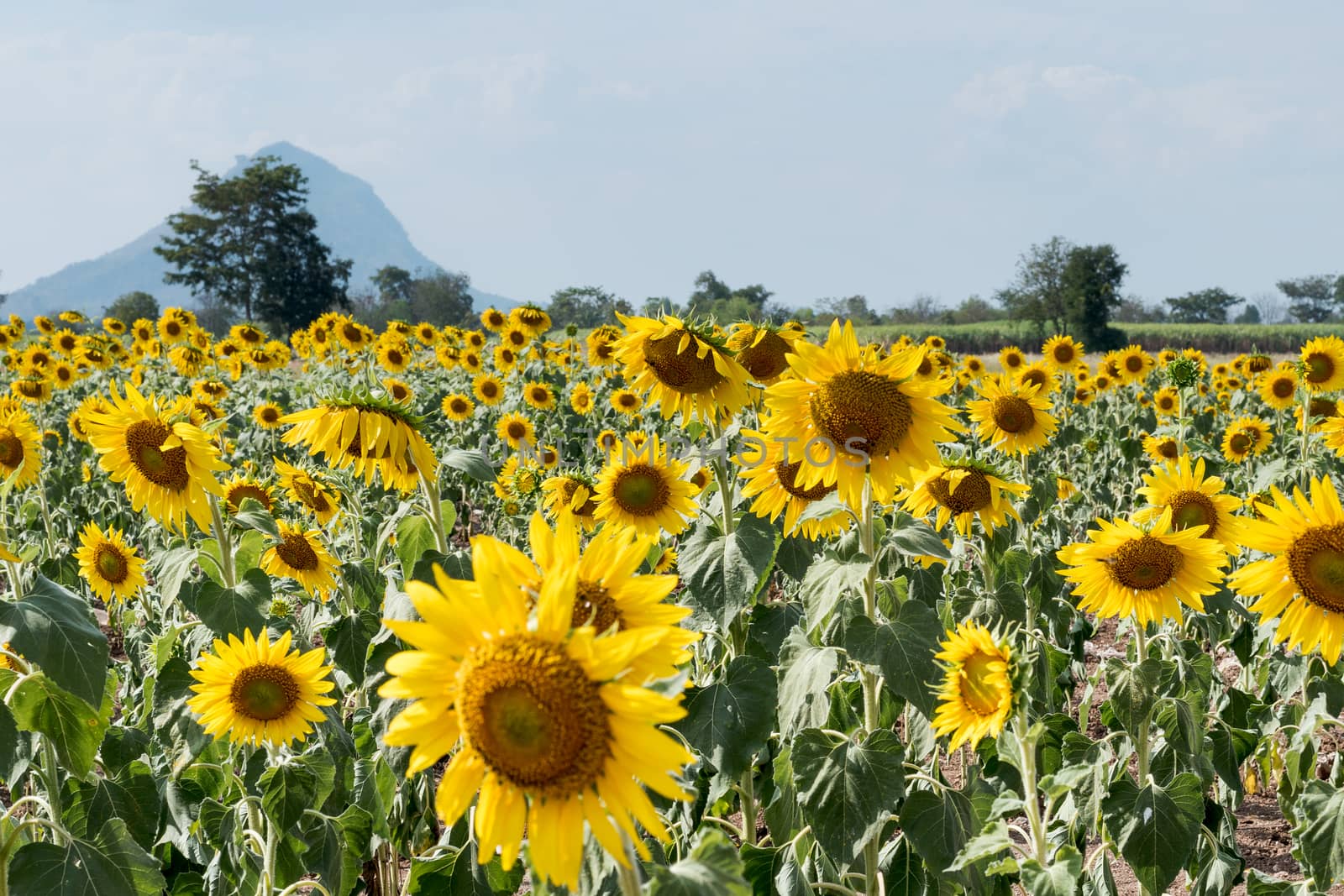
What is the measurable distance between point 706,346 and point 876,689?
1.01 metres

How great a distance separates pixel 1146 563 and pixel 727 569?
113cm

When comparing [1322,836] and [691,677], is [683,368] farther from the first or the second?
[1322,836]

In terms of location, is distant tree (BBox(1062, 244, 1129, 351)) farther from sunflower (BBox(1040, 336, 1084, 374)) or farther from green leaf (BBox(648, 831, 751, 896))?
green leaf (BBox(648, 831, 751, 896))

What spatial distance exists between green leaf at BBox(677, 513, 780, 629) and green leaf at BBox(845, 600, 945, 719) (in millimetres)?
282

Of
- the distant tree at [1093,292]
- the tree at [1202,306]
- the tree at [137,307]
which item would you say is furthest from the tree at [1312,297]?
the tree at [137,307]

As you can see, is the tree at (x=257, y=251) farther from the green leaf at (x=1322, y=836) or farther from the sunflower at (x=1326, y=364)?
the green leaf at (x=1322, y=836)

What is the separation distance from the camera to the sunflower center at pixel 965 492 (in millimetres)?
3395

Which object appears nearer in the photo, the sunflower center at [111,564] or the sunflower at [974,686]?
the sunflower at [974,686]

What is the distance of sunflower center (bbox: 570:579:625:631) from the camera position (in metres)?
1.45

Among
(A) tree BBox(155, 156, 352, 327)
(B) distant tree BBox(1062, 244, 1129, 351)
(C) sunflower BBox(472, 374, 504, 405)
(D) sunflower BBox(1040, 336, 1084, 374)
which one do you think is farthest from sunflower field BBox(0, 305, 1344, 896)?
(A) tree BBox(155, 156, 352, 327)

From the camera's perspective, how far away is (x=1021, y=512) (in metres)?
4.67

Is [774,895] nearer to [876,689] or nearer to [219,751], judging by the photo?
[876,689]

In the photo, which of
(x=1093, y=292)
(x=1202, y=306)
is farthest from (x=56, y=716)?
(x=1202, y=306)

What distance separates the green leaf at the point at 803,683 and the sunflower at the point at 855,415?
37 cm
